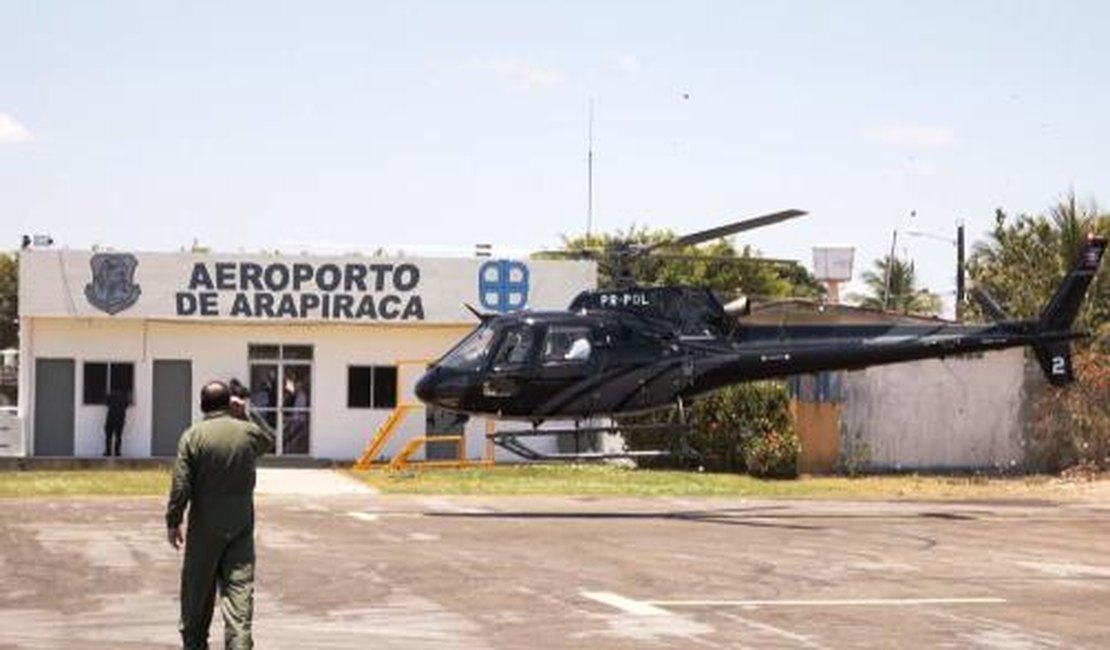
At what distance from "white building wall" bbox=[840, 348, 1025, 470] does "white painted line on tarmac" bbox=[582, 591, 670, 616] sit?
66.7ft

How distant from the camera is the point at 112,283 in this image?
35312 millimetres

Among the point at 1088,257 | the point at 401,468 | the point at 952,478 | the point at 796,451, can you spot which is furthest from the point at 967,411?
the point at 401,468

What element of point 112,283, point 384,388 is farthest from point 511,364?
point 112,283

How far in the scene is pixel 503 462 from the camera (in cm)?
3578

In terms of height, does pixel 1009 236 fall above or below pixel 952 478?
above

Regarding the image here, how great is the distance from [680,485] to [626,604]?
15.8 meters

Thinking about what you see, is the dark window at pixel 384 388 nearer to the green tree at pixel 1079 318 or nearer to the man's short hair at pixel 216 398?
the green tree at pixel 1079 318

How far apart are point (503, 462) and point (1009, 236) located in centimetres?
1663

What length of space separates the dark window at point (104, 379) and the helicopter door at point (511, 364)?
15007mm

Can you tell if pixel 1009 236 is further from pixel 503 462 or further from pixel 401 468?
pixel 401 468

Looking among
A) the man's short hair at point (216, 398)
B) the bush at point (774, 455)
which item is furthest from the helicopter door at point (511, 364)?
the man's short hair at point (216, 398)

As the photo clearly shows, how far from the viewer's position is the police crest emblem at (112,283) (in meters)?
35.2

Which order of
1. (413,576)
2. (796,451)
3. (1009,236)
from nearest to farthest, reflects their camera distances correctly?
(413,576) → (796,451) → (1009,236)

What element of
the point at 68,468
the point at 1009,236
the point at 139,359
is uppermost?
the point at 1009,236
